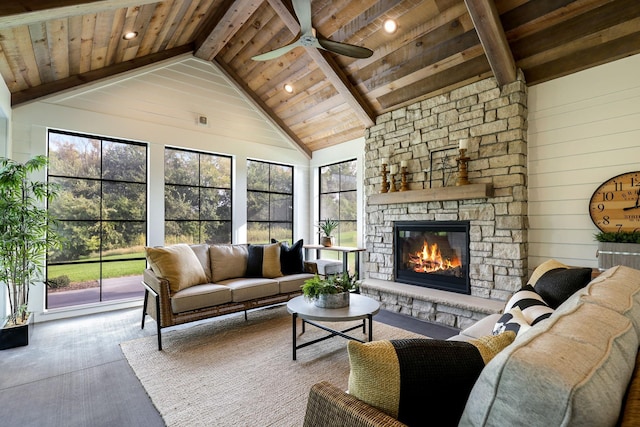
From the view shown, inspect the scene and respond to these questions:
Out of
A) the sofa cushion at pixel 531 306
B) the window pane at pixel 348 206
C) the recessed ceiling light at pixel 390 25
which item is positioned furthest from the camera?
the window pane at pixel 348 206

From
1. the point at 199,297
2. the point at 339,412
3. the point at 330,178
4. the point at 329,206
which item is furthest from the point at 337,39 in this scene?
the point at 339,412

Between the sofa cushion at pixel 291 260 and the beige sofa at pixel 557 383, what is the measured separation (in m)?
3.26

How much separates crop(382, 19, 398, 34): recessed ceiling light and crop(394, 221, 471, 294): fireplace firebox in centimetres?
241

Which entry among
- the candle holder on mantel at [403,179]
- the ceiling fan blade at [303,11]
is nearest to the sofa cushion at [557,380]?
the ceiling fan blade at [303,11]

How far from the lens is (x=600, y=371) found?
64 cm

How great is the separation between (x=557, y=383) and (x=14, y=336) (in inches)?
171

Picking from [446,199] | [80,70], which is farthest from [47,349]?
[446,199]

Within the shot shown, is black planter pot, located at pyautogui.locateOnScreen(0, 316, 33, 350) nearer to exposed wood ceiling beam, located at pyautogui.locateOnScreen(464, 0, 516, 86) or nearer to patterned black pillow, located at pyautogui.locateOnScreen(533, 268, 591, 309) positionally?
patterned black pillow, located at pyautogui.locateOnScreen(533, 268, 591, 309)

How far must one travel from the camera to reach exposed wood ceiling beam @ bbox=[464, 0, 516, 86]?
294 cm

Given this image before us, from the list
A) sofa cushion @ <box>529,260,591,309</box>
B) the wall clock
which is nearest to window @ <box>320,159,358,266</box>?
the wall clock

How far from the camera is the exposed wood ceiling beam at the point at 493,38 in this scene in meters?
2.94

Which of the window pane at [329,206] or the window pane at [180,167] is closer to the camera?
the window pane at [180,167]

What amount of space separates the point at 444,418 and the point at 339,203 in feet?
17.5

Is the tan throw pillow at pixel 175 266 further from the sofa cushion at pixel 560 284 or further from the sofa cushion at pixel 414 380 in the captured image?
the sofa cushion at pixel 560 284
